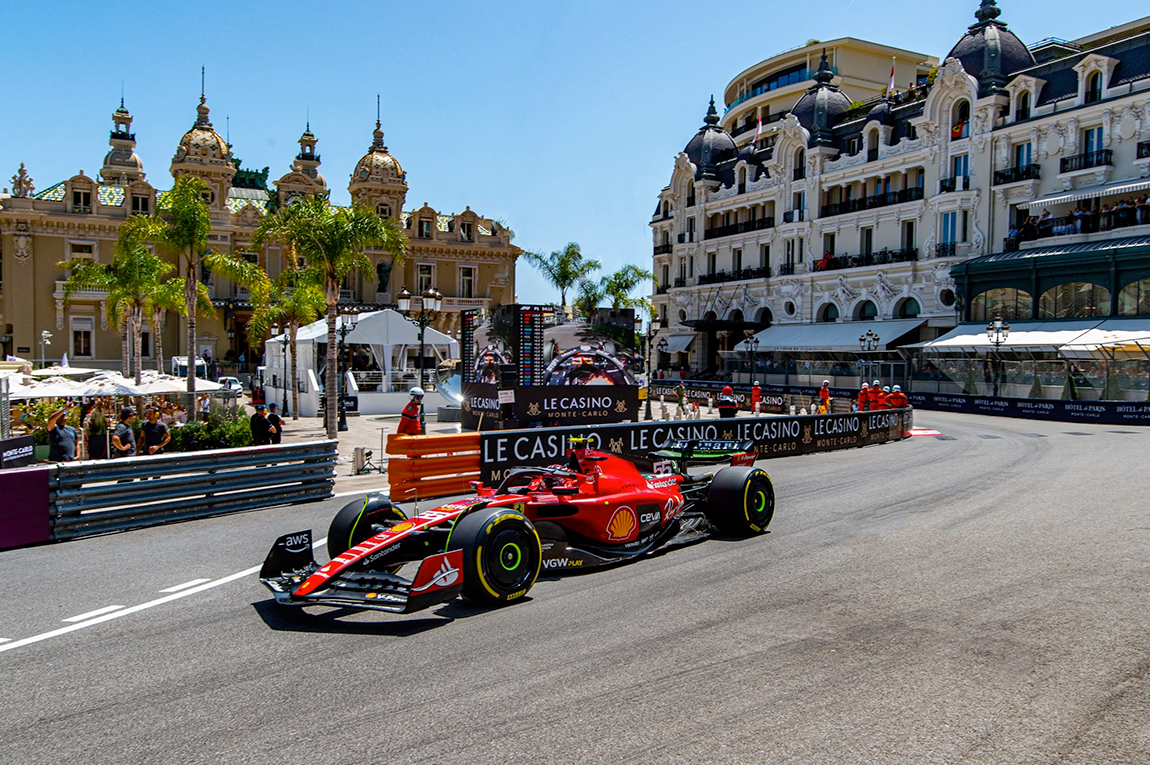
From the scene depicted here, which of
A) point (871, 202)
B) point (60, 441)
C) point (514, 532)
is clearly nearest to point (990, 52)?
point (871, 202)

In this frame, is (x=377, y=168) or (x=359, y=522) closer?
(x=359, y=522)

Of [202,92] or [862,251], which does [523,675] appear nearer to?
[862,251]

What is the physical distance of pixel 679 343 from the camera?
63.7 meters

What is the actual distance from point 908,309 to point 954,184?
704 cm

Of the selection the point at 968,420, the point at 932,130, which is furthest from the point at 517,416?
the point at 932,130

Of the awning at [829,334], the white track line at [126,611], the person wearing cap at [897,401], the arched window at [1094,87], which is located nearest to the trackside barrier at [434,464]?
the white track line at [126,611]

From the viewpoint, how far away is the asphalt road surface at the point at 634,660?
504 centimetres

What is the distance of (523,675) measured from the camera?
605 centimetres

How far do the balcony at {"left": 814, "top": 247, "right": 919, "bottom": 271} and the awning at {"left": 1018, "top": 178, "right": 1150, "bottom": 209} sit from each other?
6.91 meters

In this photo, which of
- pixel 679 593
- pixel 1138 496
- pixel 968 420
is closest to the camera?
pixel 679 593

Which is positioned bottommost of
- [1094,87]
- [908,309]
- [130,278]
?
[908,309]

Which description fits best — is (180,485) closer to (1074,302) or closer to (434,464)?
(434,464)

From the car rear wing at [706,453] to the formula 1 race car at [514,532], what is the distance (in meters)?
0.42

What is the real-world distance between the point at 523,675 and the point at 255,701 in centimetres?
178
